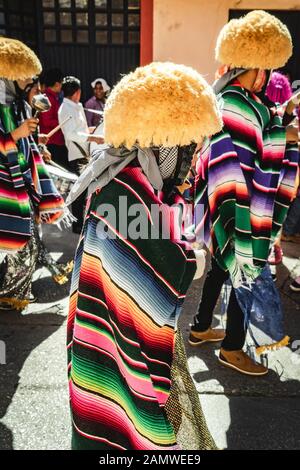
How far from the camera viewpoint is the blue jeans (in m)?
5.54

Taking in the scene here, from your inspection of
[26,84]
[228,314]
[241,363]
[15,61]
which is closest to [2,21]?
[26,84]

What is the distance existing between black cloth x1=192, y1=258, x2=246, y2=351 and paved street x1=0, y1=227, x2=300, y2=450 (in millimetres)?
191

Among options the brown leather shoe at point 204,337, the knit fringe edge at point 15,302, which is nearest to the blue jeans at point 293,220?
the brown leather shoe at point 204,337

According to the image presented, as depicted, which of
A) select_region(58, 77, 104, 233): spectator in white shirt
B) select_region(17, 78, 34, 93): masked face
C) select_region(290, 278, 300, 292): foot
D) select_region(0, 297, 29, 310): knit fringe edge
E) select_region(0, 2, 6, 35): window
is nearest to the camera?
select_region(17, 78, 34, 93): masked face

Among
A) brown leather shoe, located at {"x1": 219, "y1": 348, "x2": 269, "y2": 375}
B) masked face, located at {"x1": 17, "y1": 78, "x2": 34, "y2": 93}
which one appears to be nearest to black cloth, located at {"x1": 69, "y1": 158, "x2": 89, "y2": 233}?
masked face, located at {"x1": 17, "y1": 78, "x2": 34, "y2": 93}

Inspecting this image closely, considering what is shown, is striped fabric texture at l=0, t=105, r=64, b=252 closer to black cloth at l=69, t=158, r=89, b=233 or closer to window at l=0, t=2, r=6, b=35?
black cloth at l=69, t=158, r=89, b=233

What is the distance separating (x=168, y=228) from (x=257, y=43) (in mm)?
1415

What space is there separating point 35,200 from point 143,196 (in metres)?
2.43

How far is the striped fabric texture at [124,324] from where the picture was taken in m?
1.64

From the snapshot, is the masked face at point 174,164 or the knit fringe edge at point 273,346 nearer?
the masked face at point 174,164

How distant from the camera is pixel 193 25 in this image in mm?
7379

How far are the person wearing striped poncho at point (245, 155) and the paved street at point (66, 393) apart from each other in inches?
19.6

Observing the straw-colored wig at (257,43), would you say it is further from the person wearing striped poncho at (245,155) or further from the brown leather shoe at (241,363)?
the brown leather shoe at (241,363)
